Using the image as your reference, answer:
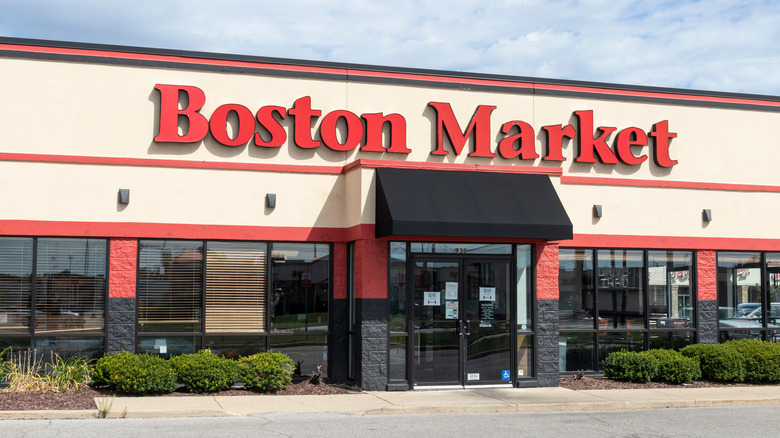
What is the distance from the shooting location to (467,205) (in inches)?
632

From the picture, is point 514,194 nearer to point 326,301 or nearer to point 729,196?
point 326,301

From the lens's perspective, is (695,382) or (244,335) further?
(695,382)

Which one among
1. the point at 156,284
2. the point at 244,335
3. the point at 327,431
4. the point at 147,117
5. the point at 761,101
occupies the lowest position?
the point at 327,431

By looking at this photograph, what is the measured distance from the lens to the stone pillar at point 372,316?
1593 cm

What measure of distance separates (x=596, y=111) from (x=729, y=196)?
12.8 feet

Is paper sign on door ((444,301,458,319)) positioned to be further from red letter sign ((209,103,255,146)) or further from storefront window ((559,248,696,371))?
red letter sign ((209,103,255,146))

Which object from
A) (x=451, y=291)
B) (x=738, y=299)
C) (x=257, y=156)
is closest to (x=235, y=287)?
(x=257, y=156)

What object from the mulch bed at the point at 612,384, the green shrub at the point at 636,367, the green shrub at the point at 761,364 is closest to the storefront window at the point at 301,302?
the mulch bed at the point at 612,384

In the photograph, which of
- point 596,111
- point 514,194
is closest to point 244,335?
point 514,194

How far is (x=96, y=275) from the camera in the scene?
52.2 feet

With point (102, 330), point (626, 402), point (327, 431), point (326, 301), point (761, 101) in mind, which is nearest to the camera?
point (327, 431)

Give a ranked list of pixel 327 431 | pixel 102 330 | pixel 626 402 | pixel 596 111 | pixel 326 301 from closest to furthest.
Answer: pixel 327 431, pixel 626 402, pixel 102 330, pixel 326 301, pixel 596 111

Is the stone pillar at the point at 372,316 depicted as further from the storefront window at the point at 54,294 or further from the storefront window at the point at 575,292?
the storefront window at the point at 54,294

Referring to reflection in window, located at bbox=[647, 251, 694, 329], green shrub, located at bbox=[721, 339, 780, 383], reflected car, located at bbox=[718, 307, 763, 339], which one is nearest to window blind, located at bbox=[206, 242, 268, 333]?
reflection in window, located at bbox=[647, 251, 694, 329]
